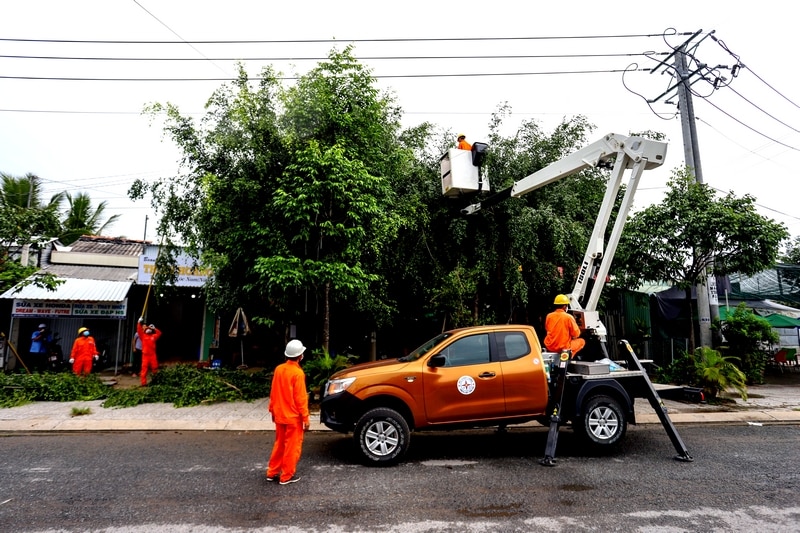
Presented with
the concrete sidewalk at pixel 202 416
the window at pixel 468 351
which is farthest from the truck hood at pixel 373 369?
the concrete sidewalk at pixel 202 416

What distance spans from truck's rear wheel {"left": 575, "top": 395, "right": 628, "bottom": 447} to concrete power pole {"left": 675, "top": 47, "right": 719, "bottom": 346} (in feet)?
24.0

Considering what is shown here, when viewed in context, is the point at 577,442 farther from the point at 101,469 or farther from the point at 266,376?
the point at 266,376

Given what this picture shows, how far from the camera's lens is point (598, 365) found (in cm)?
664

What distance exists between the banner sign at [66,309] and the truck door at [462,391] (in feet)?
39.1

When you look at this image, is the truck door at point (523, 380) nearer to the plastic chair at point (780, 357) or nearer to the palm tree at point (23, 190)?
the plastic chair at point (780, 357)

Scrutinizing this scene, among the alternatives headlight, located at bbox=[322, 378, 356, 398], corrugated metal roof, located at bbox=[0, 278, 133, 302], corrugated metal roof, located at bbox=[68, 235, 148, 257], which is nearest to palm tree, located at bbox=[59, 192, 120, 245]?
corrugated metal roof, located at bbox=[68, 235, 148, 257]

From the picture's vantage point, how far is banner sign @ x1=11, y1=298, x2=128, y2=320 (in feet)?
44.9

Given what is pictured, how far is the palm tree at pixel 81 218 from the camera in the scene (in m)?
21.8

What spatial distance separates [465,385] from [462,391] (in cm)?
9

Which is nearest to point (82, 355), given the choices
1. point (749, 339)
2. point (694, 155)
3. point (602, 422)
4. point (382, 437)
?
point (382, 437)

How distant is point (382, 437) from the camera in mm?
6051

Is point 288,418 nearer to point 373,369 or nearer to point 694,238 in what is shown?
point 373,369

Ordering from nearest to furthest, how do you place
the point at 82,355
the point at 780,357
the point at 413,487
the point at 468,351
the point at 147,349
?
the point at 413,487
the point at 468,351
the point at 147,349
the point at 82,355
the point at 780,357

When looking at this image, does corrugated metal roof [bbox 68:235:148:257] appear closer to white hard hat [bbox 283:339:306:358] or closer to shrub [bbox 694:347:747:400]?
white hard hat [bbox 283:339:306:358]
